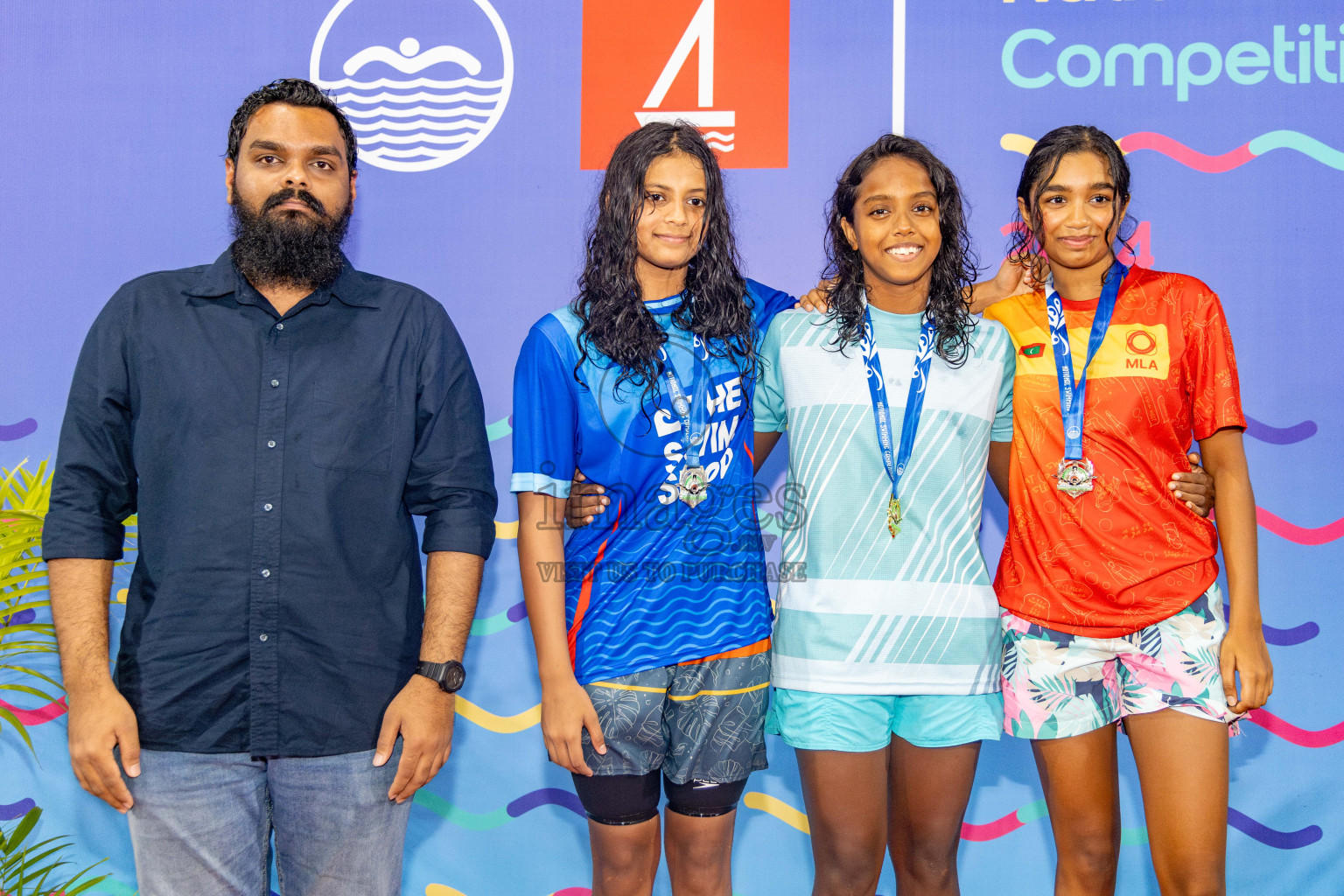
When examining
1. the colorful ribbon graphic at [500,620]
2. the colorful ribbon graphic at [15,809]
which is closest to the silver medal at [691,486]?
the colorful ribbon graphic at [500,620]

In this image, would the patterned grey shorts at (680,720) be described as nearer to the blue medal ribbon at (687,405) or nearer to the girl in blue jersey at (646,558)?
the girl in blue jersey at (646,558)

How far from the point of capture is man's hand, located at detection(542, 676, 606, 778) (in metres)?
1.83

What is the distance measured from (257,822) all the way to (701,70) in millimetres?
2408

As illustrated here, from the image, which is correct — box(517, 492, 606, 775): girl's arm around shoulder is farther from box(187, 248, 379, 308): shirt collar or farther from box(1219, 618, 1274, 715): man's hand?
box(1219, 618, 1274, 715): man's hand

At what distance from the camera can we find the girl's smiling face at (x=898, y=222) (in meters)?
2.00

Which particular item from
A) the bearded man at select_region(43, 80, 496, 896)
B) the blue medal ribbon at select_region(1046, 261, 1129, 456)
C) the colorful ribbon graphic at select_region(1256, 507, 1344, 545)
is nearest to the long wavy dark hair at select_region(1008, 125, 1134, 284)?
the blue medal ribbon at select_region(1046, 261, 1129, 456)

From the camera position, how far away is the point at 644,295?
2.04 meters

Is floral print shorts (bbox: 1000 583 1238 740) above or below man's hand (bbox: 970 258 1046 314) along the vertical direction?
below

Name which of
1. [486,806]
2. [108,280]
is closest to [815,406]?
[486,806]

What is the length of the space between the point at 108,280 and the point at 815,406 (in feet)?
8.31

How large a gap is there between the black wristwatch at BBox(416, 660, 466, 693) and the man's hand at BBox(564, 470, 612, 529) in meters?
0.38

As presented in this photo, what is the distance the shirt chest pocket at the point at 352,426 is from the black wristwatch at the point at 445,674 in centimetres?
39

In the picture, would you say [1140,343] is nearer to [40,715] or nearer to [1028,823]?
[1028,823]

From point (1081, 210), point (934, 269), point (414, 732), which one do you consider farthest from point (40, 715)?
point (1081, 210)
